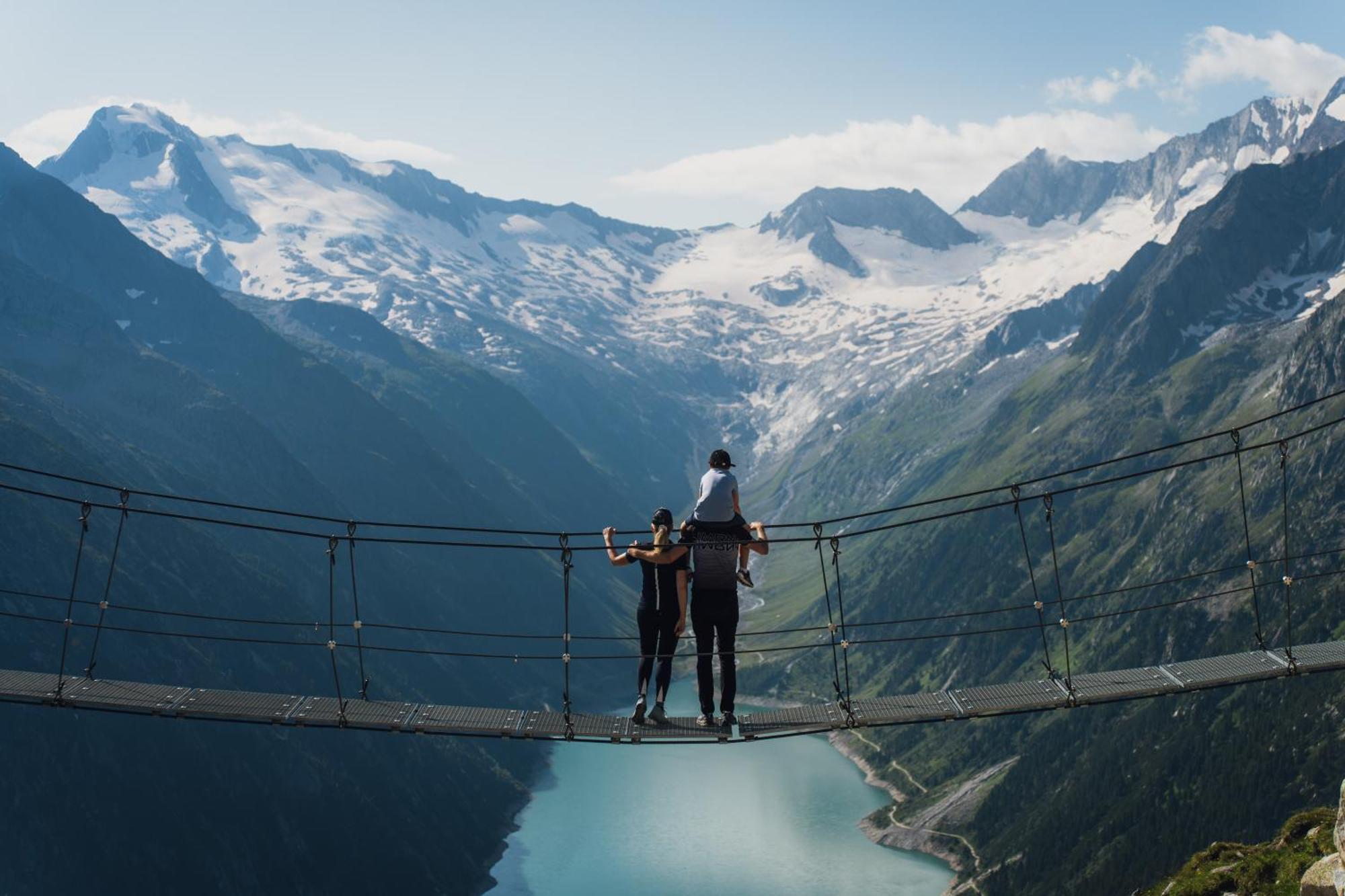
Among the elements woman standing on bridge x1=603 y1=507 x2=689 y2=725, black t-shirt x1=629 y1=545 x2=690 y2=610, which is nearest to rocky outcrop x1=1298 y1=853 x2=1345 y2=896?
woman standing on bridge x1=603 y1=507 x2=689 y2=725

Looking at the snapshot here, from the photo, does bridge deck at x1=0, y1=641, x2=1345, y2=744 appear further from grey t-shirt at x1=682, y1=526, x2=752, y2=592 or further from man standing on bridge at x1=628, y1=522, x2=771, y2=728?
A: grey t-shirt at x1=682, y1=526, x2=752, y2=592

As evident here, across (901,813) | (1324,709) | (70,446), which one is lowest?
(901,813)

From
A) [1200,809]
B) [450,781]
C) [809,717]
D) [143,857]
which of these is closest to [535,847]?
[450,781]

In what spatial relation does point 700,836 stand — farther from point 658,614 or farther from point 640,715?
point 658,614

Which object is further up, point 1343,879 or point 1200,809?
point 1343,879

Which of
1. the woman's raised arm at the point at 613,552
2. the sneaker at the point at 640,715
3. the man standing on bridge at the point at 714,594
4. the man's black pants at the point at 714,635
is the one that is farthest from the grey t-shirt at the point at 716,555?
the sneaker at the point at 640,715

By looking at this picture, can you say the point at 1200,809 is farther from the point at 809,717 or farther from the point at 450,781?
the point at 809,717

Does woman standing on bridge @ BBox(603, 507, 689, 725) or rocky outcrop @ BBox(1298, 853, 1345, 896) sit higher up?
woman standing on bridge @ BBox(603, 507, 689, 725)
